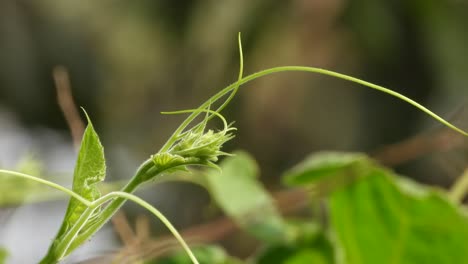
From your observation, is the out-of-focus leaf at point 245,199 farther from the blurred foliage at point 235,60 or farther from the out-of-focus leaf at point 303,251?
the blurred foliage at point 235,60

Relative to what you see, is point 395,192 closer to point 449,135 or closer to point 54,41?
point 449,135

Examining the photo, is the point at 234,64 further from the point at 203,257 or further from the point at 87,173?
the point at 87,173

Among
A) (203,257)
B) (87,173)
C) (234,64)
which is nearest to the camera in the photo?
(87,173)

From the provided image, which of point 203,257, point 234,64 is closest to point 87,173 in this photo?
point 203,257

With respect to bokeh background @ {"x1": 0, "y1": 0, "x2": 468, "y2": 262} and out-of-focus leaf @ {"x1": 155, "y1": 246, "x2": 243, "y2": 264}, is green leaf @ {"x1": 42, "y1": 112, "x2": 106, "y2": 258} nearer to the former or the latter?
out-of-focus leaf @ {"x1": 155, "y1": 246, "x2": 243, "y2": 264}

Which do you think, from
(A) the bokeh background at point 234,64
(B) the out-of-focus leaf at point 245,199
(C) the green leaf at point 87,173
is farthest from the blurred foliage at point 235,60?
(C) the green leaf at point 87,173

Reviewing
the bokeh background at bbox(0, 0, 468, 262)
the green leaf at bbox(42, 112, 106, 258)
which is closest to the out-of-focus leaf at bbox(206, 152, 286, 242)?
the green leaf at bbox(42, 112, 106, 258)
